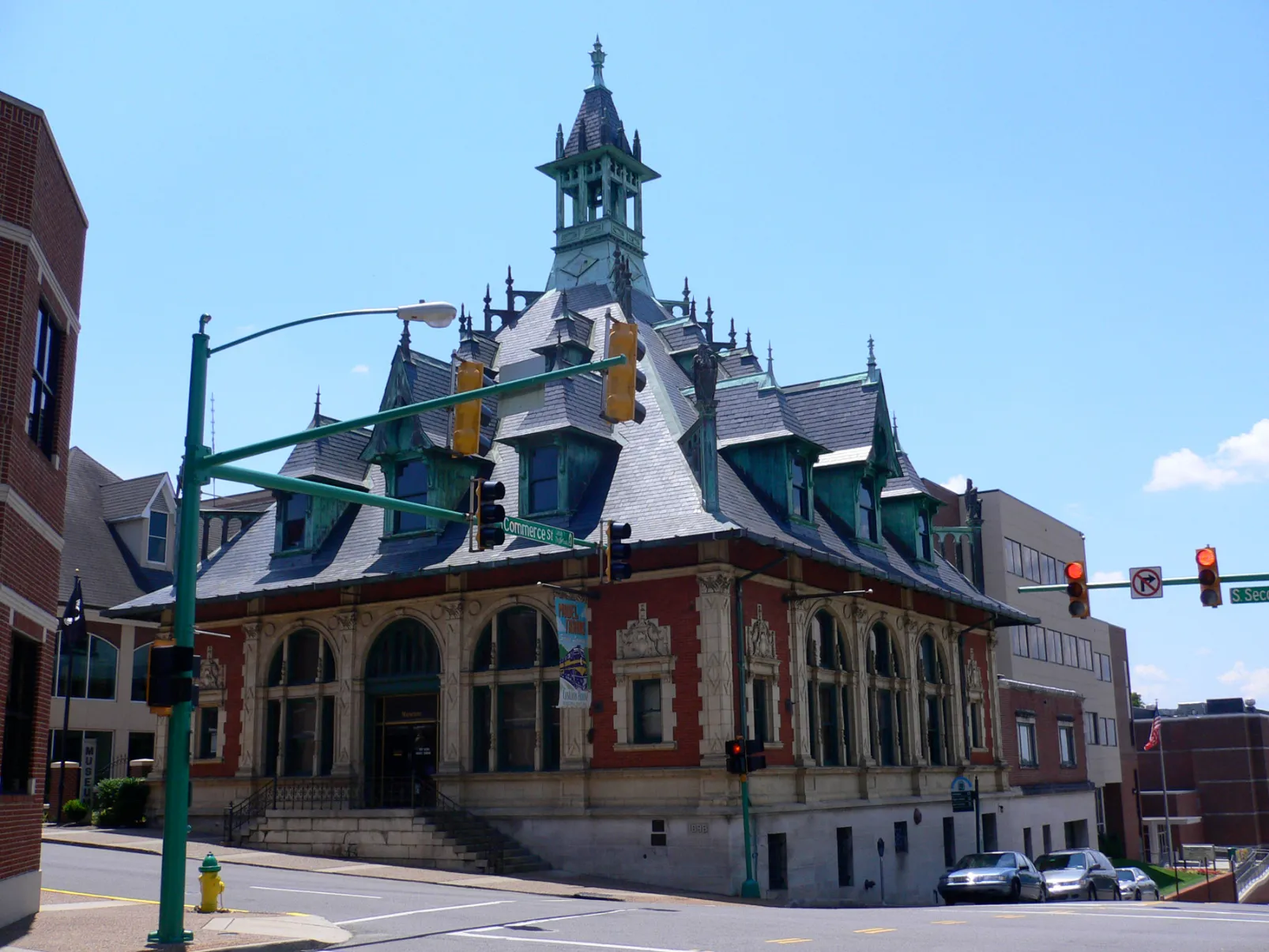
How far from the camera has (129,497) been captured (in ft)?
183

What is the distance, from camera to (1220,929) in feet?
60.7

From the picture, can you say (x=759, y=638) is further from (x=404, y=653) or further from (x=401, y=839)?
(x=404, y=653)

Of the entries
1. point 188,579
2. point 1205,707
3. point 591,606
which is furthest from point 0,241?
point 1205,707

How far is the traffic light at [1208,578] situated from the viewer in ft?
74.1

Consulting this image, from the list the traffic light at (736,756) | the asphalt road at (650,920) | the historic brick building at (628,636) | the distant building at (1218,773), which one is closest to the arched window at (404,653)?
the historic brick building at (628,636)

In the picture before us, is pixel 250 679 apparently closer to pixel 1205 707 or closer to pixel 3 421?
pixel 3 421

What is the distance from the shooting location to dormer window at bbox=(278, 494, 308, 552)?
3850 centimetres

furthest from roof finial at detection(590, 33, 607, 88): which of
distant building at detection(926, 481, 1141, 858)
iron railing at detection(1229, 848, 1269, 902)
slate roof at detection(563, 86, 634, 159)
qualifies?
iron railing at detection(1229, 848, 1269, 902)

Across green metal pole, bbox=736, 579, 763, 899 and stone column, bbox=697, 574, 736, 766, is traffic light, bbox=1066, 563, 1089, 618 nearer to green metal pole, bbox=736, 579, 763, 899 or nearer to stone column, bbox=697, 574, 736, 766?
green metal pole, bbox=736, 579, 763, 899

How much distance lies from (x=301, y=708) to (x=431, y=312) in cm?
2288

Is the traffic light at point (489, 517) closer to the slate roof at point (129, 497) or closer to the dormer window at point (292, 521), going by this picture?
the dormer window at point (292, 521)

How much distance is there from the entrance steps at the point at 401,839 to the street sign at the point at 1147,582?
1571 cm

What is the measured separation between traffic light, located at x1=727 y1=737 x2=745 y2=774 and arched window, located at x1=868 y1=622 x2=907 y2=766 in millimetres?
9491

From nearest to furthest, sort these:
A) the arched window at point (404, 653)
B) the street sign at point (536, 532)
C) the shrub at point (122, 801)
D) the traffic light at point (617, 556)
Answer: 1. the street sign at point (536, 532)
2. the traffic light at point (617, 556)
3. the arched window at point (404, 653)
4. the shrub at point (122, 801)
